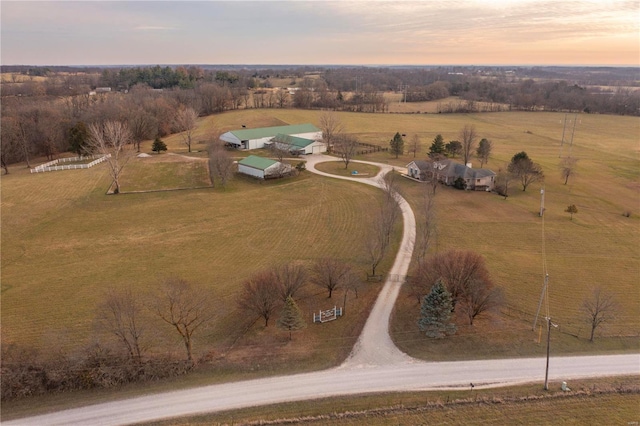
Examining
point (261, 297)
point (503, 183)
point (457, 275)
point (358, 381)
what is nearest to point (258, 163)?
point (503, 183)

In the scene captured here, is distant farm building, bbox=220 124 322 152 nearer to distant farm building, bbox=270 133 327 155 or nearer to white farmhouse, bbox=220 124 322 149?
white farmhouse, bbox=220 124 322 149

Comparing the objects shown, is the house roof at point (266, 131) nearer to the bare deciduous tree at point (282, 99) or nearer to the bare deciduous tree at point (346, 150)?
the bare deciduous tree at point (346, 150)

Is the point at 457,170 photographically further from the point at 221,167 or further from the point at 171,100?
the point at 171,100

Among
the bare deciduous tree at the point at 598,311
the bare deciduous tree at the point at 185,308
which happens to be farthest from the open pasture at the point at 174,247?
the bare deciduous tree at the point at 598,311

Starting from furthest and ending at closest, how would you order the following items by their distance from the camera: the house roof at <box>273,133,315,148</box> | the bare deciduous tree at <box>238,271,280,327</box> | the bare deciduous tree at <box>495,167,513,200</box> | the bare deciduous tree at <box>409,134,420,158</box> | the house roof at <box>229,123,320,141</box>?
the house roof at <box>229,123,320,141</box>, the house roof at <box>273,133,315,148</box>, the bare deciduous tree at <box>409,134,420,158</box>, the bare deciduous tree at <box>495,167,513,200</box>, the bare deciduous tree at <box>238,271,280,327</box>

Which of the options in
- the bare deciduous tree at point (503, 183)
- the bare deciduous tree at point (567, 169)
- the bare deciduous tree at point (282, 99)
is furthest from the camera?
the bare deciduous tree at point (282, 99)

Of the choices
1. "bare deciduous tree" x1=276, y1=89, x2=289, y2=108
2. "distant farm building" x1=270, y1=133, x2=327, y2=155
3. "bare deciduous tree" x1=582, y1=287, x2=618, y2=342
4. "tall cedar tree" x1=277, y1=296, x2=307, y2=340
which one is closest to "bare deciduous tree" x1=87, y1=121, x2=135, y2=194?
"distant farm building" x1=270, y1=133, x2=327, y2=155

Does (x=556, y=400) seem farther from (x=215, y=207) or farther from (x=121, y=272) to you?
(x=215, y=207)
